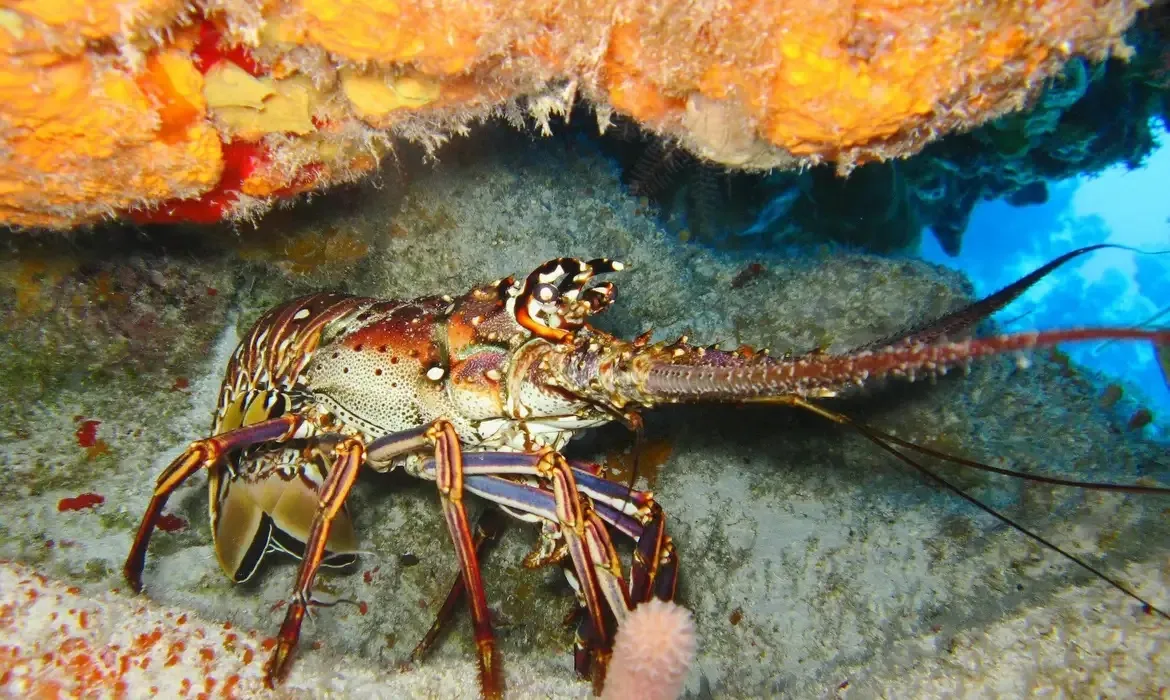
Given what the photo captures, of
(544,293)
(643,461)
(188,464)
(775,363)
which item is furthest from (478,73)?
(643,461)

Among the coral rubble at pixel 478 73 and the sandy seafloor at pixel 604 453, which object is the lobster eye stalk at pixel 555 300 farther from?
the sandy seafloor at pixel 604 453

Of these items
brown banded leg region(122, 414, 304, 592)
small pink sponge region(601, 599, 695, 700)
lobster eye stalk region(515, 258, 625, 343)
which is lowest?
small pink sponge region(601, 599, 695, 700)

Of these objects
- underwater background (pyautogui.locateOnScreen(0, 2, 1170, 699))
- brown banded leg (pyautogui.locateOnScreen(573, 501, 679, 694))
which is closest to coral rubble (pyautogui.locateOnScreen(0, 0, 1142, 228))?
underwater background (pyautogui.locateOnScreen(0, 2, 1170, 699))

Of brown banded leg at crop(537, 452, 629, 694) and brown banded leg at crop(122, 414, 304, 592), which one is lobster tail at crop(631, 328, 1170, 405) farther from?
brown banded leg at crop(122, 414, 304, 592)

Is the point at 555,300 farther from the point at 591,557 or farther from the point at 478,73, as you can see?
the point at 591,557

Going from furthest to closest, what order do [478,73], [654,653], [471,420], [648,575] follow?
[471,420] → [648,575] → [478,73] → [654,653]

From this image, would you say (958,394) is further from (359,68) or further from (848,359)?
(359,68)
